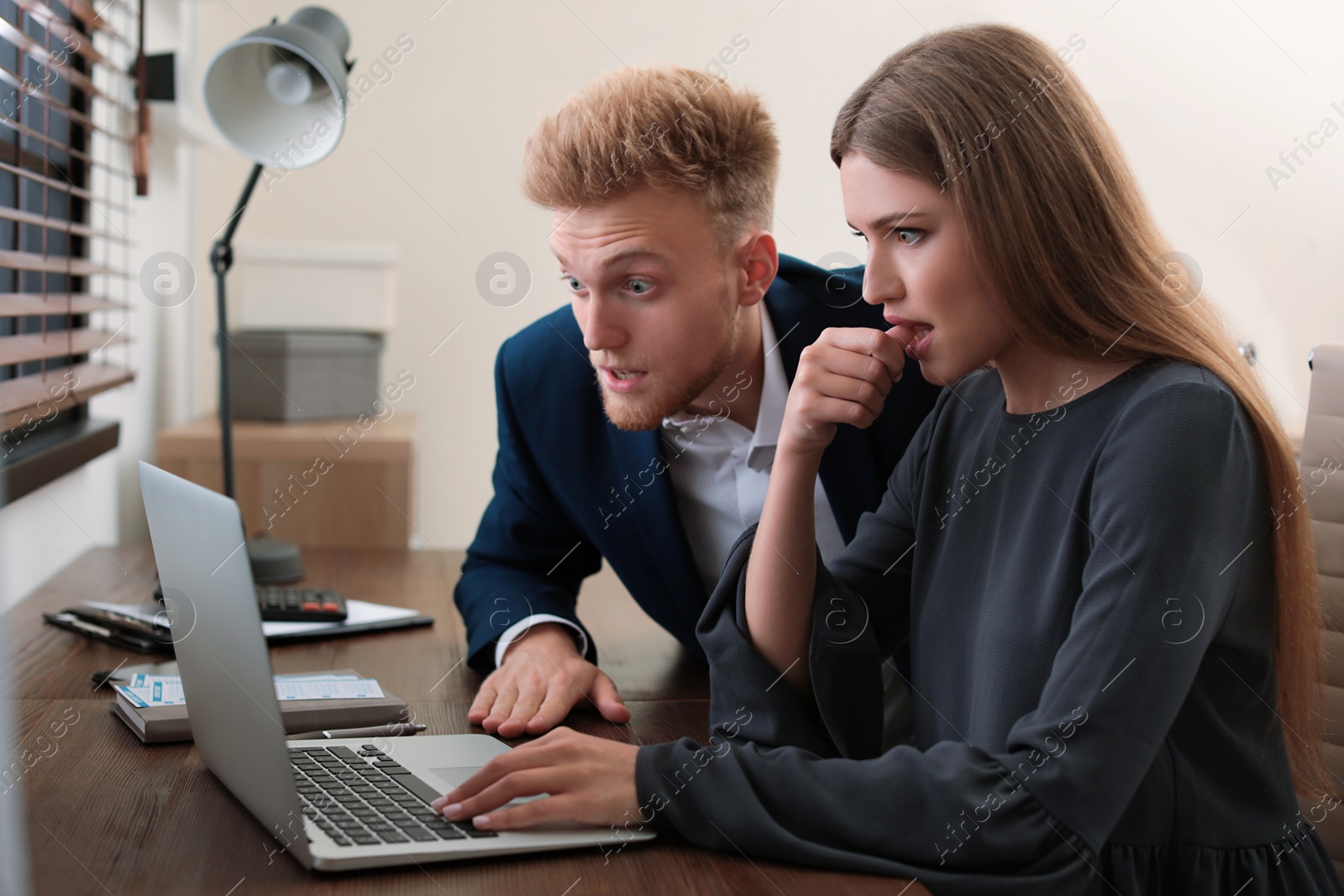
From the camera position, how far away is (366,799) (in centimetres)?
80

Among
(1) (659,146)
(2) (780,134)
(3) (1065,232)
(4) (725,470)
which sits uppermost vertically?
(2) (780,134)

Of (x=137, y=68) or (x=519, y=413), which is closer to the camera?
(x=519, y=413)

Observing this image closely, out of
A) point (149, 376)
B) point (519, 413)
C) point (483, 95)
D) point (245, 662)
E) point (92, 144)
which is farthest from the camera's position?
point (483, 95)

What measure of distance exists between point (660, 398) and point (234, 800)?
699 mm

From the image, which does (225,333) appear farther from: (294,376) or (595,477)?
(294,376)

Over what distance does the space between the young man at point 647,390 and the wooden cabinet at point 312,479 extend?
851 millimetres

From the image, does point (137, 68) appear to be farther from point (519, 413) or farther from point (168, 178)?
point (519, 413)

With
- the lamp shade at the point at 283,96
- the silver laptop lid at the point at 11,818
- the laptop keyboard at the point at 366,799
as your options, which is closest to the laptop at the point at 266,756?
the laptop keyboard at the point at 366,799

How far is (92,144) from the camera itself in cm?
194

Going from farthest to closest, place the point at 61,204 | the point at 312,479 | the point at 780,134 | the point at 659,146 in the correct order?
1. the point at 780,134
2. the point at 312,479
3. the point at 61,204
4. the point at 659,146

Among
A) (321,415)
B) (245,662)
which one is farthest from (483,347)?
(245,662)

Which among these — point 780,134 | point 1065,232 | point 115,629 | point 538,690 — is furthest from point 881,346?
point 780,134

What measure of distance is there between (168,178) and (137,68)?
509 mm

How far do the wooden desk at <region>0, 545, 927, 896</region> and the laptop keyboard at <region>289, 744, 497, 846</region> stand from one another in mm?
33
